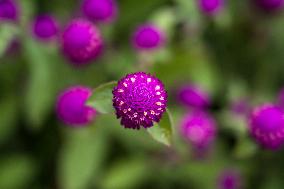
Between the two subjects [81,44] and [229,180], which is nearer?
[81,44]

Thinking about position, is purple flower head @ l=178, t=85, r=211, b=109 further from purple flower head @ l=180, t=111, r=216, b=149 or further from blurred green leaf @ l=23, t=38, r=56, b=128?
blurred green leaf @ l=23, t=38, r=56, b=128

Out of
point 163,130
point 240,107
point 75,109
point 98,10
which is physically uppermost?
point 98,10

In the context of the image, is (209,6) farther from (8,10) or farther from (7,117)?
(7,117)

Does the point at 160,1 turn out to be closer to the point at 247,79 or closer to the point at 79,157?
the point at 247,79

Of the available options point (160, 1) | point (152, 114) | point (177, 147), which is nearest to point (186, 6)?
point (160, 1)

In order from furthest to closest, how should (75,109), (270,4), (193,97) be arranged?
(270,4), (193,97), (75,109)

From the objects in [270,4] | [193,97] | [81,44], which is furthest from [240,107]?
[81,44]

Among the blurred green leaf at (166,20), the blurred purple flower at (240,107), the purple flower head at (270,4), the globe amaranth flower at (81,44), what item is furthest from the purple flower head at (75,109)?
the purple flower head at (270,4)
